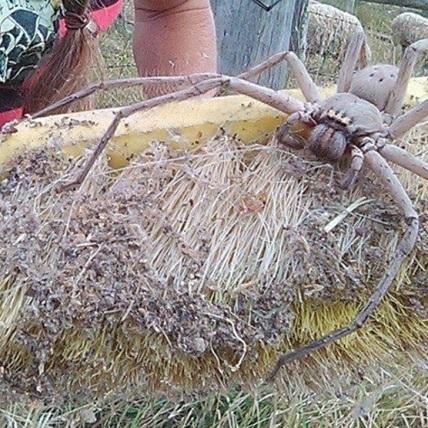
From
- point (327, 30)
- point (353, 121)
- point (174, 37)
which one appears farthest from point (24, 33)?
point (327, 30)

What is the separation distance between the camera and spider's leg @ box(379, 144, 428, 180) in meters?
0.69

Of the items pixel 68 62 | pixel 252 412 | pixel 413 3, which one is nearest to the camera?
pixel 68 62

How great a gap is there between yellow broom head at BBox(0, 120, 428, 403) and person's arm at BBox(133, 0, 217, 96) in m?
0.39

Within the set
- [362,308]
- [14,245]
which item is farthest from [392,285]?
[14,245]

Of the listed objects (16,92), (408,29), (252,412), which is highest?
(16,92)

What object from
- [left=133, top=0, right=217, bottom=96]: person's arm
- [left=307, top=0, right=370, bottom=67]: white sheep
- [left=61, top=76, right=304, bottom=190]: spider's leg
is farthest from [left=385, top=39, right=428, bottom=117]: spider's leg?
[left=307, top=0, right=370, bottom=67]: white sheep

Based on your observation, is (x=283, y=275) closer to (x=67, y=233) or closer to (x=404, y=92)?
(x=67, y=233)

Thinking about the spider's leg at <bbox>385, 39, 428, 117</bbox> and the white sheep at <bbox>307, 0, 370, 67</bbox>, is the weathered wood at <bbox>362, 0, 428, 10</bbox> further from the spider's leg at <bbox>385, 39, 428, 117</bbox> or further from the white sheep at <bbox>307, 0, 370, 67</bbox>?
the spider's leg at <bbox>385, 39, 428, 117</bbox>

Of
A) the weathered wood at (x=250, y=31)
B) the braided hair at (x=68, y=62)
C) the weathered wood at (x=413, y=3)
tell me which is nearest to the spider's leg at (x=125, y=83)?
the braided hair at (x=68, y=62)

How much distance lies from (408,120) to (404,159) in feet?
0.15

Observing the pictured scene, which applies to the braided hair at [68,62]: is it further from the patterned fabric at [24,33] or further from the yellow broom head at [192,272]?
the yellow broom head at [192,272]

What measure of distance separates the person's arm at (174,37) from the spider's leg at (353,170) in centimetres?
40

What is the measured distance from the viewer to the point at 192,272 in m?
0.59

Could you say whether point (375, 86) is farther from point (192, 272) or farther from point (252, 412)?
point (252, 412)
